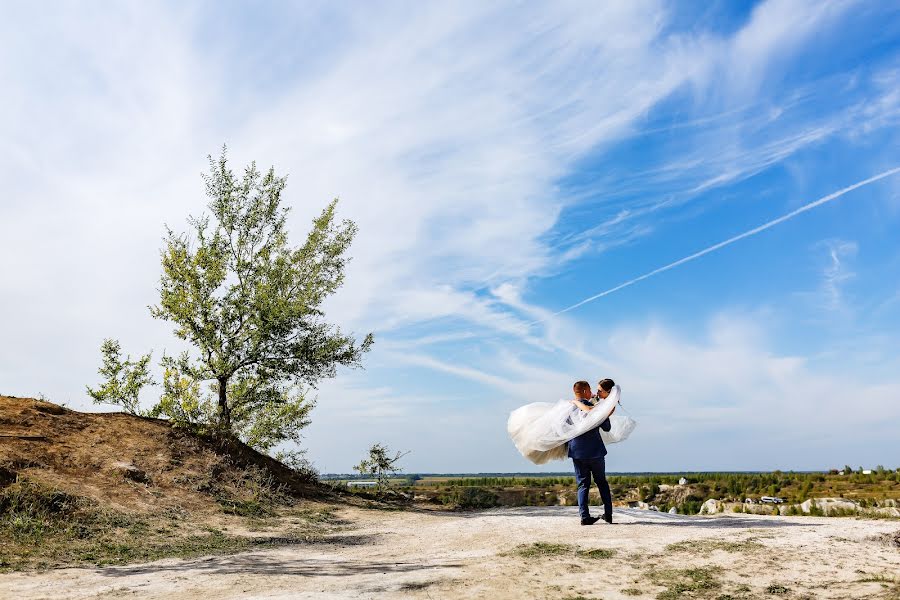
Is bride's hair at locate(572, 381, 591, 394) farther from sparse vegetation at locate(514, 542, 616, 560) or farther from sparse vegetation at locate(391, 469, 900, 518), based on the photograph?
sparse vegetation at locate(391, 469, 900, 518)

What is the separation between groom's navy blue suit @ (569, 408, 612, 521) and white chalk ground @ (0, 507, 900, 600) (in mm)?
514

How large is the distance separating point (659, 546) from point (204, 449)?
13440mm

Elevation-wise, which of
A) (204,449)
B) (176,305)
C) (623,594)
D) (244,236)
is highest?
(244,236)

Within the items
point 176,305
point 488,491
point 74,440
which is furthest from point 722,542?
point 176,305

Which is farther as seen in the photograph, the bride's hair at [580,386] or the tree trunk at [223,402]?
the tree trunk at [223,402]

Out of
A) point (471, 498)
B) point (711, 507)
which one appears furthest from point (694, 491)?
point (471, 498)

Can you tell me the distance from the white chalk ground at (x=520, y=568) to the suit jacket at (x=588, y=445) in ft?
4.38

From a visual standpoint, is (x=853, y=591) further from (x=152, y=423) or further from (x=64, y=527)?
(x=152, y=423)

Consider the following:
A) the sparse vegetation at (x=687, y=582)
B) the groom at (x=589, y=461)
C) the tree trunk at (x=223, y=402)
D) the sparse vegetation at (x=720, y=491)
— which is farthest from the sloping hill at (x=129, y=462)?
the sparse vegetation at (x=687, y=582)

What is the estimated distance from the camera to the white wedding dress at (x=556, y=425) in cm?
1253

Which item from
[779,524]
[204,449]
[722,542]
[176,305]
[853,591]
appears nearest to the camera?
[853,591]

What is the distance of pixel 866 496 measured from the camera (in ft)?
68.4

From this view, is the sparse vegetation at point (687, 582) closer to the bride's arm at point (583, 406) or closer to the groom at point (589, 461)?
the groom at point (589, 461)

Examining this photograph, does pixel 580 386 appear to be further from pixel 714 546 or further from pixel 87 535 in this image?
pixel 87 535
